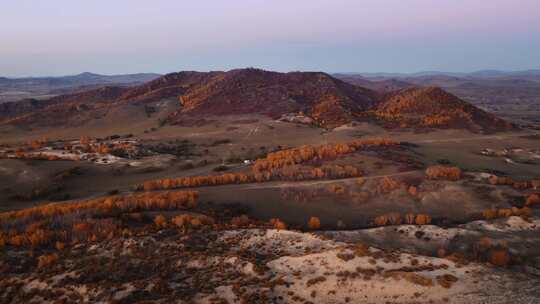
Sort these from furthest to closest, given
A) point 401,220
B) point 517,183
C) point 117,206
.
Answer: point 517,183, point 117,206, point 401,220

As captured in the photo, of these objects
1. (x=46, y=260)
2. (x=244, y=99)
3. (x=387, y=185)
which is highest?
(x=244, y=99)

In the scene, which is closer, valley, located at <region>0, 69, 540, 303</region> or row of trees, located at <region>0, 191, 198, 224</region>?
valley, located at <region>0, 69, 540, 303</region>

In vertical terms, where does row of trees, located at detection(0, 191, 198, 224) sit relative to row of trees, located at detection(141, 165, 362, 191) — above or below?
above

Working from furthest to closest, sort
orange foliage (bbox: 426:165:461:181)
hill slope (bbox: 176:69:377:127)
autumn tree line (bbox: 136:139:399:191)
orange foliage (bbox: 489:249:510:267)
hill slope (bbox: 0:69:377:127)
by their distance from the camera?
hill slope (bbox: 0:69:377:127) → hill slope (bbox: 176:69:377:127) → autumn tree line (bbox: 136:139:399:191) → orange foliage (bbox: 426:165:461:181) → orange foliage (bbox: 489:249:510:267)

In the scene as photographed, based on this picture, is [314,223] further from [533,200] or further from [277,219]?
[533,200]

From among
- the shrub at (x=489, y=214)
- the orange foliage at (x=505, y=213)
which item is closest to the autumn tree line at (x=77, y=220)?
the shrub at (x=489, y=214)

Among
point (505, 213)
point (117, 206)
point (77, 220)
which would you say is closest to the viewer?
point (77, 220)

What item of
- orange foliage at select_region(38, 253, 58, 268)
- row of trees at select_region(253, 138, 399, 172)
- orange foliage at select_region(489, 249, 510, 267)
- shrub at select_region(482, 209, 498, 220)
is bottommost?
shrub at select_region(482, 209, 498, 220)

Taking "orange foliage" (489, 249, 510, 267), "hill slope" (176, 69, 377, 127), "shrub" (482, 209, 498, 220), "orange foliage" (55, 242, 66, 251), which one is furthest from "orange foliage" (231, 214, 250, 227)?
"hill slope" (176, 69, 377, 127)

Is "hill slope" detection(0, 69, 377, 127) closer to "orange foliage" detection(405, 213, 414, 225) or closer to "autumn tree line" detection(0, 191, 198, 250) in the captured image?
"orange foliage" detection(405, 213, 414, 225)

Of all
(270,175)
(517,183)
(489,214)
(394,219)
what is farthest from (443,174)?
(270,175)

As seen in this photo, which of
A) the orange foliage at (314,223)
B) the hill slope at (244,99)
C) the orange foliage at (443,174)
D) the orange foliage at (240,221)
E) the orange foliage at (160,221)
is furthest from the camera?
the hill slope at (244,99)

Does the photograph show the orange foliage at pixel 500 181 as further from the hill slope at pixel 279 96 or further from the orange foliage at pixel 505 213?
the hill slope at pixel 279 96
